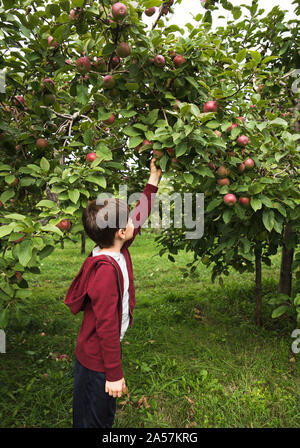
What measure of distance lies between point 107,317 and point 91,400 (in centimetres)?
42

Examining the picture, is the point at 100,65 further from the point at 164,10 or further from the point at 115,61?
the point at 164,10

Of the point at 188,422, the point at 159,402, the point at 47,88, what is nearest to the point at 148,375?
the point at 159,402

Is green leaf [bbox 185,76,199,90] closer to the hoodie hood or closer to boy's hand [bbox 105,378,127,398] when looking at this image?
the hoodie hood

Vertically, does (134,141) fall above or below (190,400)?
above

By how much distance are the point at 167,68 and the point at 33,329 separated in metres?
3.05

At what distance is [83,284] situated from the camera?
1525 mm

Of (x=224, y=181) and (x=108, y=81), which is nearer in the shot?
(x=108, y=81)

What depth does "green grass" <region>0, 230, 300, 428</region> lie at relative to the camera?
7.48 ft

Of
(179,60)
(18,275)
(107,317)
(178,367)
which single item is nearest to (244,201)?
(179,60)

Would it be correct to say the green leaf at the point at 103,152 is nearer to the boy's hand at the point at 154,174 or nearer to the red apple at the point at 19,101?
the boy's hand at the point at 154,174

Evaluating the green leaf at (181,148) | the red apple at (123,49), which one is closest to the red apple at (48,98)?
the red apple at (123,49)

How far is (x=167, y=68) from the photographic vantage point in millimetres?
1725

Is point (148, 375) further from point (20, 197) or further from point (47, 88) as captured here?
point (47, 88)

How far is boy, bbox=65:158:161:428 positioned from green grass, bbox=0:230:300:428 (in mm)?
415
